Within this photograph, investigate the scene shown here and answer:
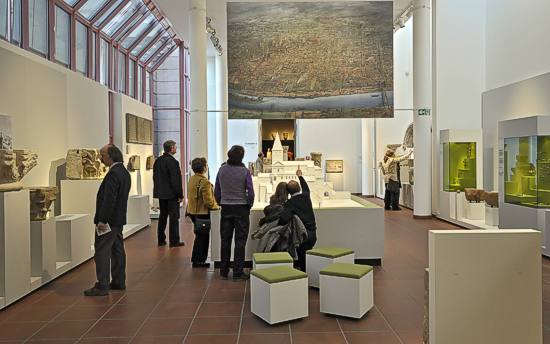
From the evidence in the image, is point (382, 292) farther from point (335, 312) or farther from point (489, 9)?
point (489, 9)

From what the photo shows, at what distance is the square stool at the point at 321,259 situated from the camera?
21.7ft

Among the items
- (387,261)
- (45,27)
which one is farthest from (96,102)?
(387,261)

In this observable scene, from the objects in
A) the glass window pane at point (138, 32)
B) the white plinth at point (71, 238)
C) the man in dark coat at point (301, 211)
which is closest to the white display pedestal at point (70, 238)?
the white plinth at point (71, 238)

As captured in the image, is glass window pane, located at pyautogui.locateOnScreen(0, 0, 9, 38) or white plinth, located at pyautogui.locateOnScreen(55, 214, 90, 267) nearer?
white plinth, located at pyautogui.locateOnScreen(55, 214, 90, 267)

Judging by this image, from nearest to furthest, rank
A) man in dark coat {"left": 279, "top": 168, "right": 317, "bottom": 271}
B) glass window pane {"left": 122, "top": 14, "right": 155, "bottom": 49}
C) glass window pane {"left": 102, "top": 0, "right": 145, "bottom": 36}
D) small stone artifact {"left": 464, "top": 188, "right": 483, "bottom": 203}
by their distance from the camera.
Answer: man in dark coat {"left": 279, "top": 168, "right": 317, "bottom": 271} < small stone artifact {"left": 464, "top": 188, "right": 483, "bottom": 203} < glass window pane {"left": 102, "top": 0, "right": 145, "bottom": 36} < glass window pane {"left": 122, "top": 14, "right": 155, "bottom": 49}

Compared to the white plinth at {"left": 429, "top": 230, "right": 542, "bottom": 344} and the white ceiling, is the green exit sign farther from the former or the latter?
the white plinth at {"left": 429, "top": 230, "right": 542, "bottom": 344}

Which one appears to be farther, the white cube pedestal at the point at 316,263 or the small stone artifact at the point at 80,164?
the small stone artifact at the point at 80,164

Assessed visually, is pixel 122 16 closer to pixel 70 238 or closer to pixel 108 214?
pixel 70 238

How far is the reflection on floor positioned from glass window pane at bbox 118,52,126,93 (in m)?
11.8

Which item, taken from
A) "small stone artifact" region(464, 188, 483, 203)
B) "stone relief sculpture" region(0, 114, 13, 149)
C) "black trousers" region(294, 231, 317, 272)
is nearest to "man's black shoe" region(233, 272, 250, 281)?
"black trousers" region(294, 231, 317, 272)

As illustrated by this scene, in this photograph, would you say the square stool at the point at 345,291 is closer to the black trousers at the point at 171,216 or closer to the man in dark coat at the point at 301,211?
the man in dark coat at the point at 301,211

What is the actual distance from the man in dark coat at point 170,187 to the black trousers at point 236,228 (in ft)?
10.1

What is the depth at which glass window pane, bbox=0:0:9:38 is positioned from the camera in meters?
10.5

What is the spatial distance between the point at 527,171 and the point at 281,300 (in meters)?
6.16
